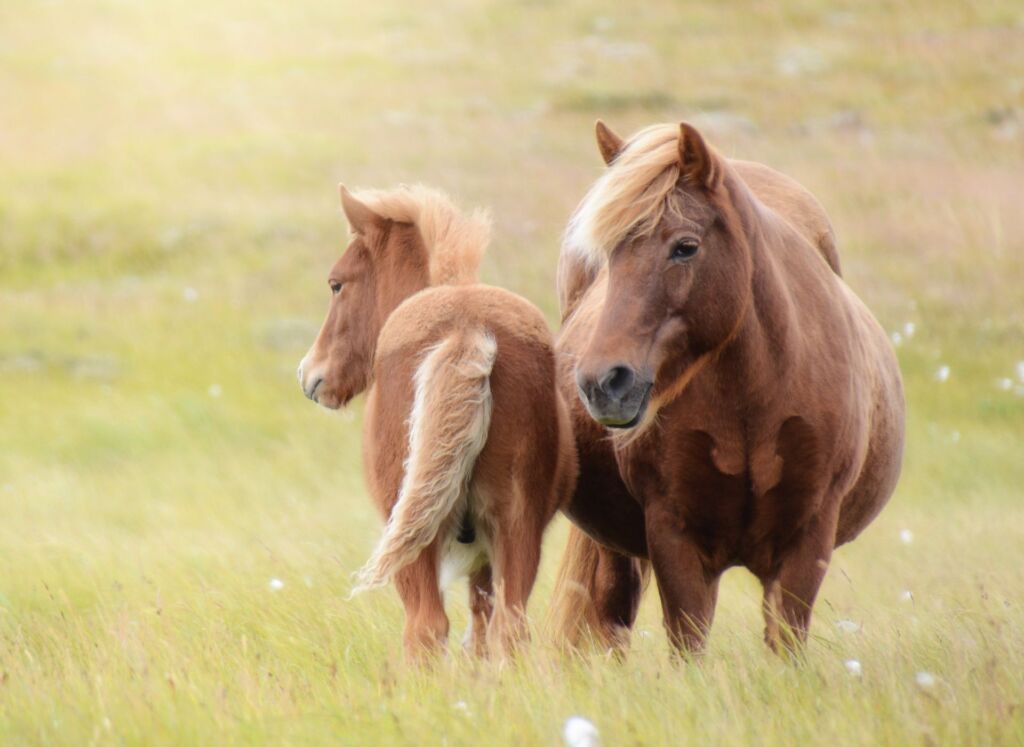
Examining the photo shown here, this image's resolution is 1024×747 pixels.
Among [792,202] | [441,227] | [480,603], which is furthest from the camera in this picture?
[792,202]

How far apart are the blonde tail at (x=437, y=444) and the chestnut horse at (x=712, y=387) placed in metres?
0.32

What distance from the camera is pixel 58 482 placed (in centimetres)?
847

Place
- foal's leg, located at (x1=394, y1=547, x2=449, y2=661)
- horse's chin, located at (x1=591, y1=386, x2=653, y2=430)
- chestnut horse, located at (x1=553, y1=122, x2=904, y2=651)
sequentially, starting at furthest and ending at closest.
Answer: foal's leg, located at (x1=394, y1=547, x2=449, y2=661)
chestnut horse, located at (x1=553, y1=122, x2=904, y2=651)
horse's chin, located at (x1=591, y1=386, x2=653, y2=430)

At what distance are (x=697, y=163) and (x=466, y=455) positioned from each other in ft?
3.45

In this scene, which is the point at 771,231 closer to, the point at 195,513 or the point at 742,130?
the point at 195,513

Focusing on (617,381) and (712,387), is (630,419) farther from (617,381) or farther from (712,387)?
(712,387)

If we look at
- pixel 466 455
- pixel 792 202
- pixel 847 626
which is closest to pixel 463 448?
pixel 466 455

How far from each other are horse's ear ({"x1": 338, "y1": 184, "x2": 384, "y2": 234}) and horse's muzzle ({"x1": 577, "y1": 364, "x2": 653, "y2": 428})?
1.62m

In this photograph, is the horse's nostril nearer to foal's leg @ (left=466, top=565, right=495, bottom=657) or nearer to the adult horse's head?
the adult horse's head

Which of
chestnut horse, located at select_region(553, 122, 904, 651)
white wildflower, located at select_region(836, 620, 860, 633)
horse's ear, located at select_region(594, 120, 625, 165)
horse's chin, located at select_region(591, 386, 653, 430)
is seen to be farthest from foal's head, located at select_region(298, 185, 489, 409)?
white wildflower, located at select_region(836, 620, 860, 633)

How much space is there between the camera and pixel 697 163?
12.6ft

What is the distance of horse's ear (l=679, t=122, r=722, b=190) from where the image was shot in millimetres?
3807

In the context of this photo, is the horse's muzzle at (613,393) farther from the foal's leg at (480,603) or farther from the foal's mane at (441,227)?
the foal's mane at (441,227)

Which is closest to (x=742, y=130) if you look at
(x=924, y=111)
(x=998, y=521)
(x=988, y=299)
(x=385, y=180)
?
(x=924, y=111)
